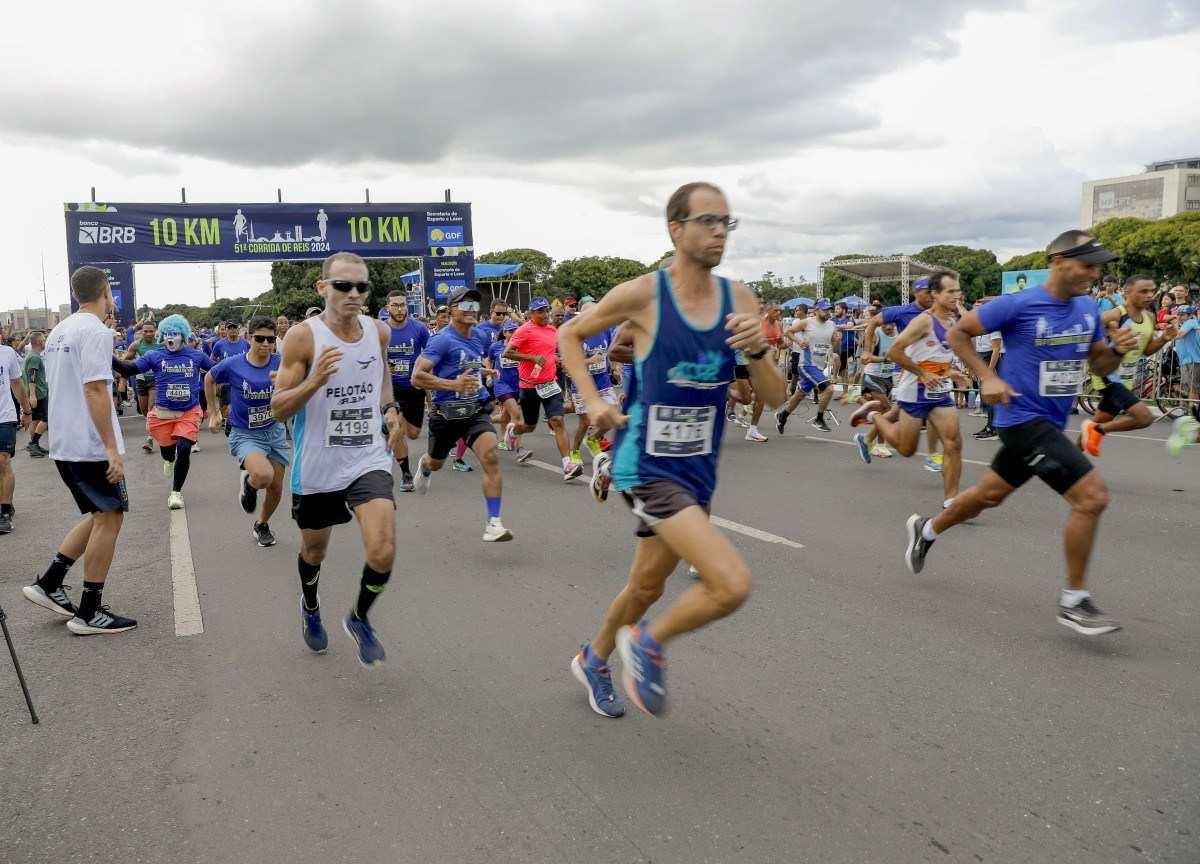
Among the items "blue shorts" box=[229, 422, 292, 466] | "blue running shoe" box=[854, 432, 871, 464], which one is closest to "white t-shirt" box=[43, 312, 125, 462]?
"blue shorts" box=[229, 422, 292, 466]

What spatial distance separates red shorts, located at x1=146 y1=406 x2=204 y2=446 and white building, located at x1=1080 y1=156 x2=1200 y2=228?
127021 mm

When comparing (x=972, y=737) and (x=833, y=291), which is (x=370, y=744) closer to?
(x=972, y=737)

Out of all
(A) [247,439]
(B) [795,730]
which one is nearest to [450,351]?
(A) [247,439]

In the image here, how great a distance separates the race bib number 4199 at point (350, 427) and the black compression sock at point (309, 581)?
67 centimetres

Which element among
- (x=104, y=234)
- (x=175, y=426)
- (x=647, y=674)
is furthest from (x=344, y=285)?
(x=104, y=234)

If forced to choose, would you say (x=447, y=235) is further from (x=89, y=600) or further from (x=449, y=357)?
(x=89, y=600)

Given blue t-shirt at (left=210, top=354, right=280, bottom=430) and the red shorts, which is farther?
the red shorts

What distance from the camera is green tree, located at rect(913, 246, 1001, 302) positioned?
66900 mm

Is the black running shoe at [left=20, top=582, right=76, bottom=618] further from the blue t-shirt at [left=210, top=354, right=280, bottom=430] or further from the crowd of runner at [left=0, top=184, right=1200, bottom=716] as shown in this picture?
the blue t-shirt at [left=210, top=354, right=280, bottom=430]

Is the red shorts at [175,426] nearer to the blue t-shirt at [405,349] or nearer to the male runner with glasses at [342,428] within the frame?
the blue t-shirt at [405,349]

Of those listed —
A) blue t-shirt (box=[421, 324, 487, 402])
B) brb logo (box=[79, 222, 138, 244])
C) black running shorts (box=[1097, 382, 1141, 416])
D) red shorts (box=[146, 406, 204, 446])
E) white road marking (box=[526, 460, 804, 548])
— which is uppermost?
brb logo (box=[79, 222, 138, 244])

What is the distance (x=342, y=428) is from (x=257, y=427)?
3.46 metres

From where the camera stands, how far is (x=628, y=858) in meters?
2.74

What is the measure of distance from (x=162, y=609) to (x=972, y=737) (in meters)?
4.58
